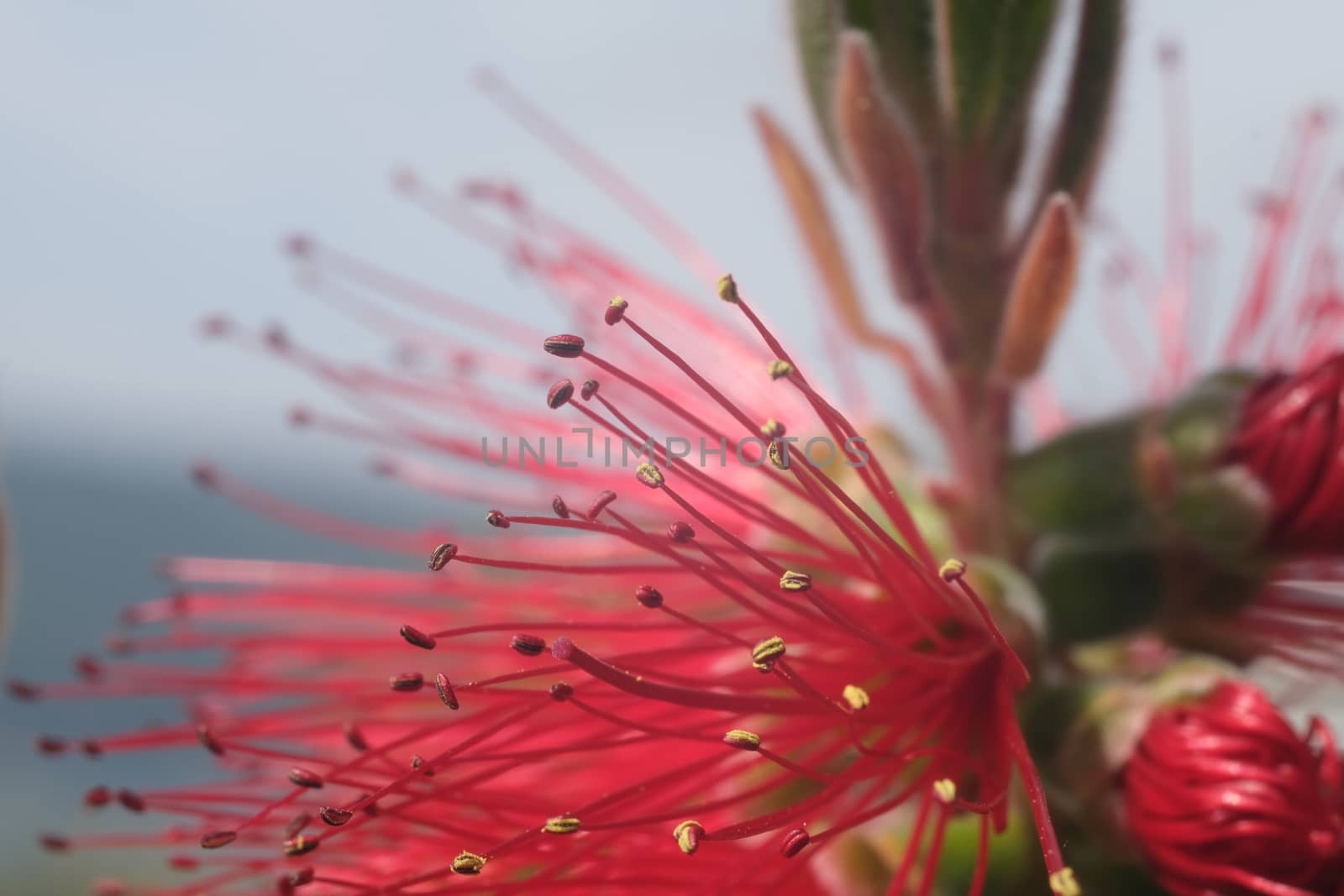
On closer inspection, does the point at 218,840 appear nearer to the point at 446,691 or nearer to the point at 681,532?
the point at 446,691

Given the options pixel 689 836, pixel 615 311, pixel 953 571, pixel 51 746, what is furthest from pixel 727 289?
pixel 51 746

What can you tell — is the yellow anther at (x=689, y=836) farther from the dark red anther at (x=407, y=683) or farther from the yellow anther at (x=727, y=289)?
the yellow anther at (x=727, y=289)

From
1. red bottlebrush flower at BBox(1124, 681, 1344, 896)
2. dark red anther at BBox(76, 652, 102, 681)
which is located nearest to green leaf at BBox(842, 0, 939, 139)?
red bottlebrush flower at BBox(1124, 681, 1344, 896)

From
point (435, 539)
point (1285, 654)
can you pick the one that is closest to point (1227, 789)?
point (1285, 654)

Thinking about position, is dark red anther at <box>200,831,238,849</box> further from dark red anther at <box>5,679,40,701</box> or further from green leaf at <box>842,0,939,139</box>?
green leaf at <box>842,0,939,139</box>

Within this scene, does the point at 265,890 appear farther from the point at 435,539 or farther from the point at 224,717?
the point at 435,539

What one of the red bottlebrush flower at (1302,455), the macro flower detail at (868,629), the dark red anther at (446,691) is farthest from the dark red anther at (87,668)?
the red bottlebrush flower at (1302,455)
